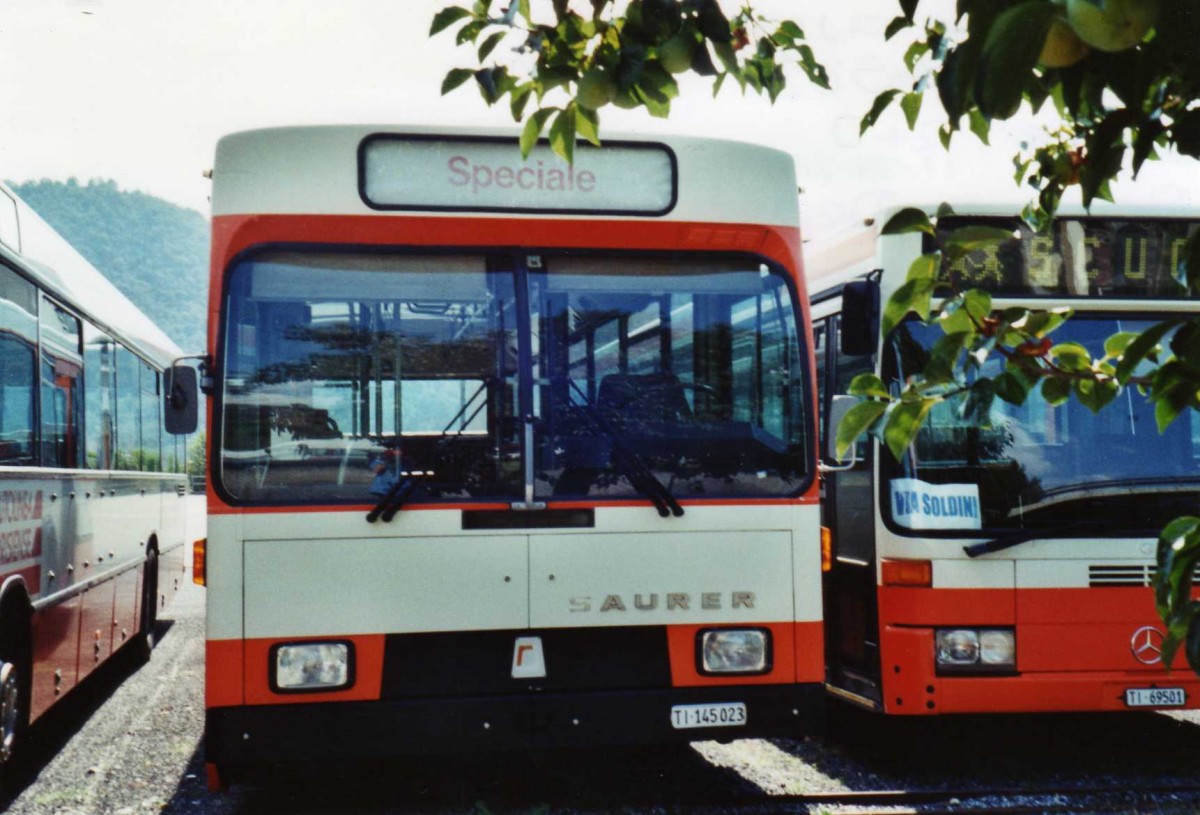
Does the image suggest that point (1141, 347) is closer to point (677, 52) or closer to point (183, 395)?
point (677, 52)

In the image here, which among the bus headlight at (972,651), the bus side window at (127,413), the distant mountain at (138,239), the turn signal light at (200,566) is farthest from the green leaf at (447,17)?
the distant mountain at (138,239)

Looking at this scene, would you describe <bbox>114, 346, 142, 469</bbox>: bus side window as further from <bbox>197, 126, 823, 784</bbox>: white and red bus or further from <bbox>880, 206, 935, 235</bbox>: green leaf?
<bbox>880, 206, 935, 235</bbox>: green leaf

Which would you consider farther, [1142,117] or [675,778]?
[675,778]

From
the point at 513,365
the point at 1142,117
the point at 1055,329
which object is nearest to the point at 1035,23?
the point at 1142,117

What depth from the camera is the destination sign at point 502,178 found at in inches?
234

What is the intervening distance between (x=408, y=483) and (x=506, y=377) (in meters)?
0.61

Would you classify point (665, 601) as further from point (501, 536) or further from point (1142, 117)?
point (1142, 117)

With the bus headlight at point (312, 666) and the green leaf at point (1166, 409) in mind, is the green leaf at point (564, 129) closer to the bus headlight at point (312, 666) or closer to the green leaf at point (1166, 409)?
the green leaf at point (1166, 409)

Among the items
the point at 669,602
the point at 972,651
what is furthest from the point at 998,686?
the point at 669,602

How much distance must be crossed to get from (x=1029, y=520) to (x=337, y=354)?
3.41 metres

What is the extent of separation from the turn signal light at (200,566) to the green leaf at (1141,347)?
445cm

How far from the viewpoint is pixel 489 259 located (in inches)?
232

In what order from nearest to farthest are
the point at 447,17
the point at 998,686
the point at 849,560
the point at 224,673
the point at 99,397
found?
the point at 447,17, the point at 224,673, the point at 998,686, the point at 849,560, the point at 99,397

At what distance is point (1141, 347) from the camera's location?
5.86 feet
